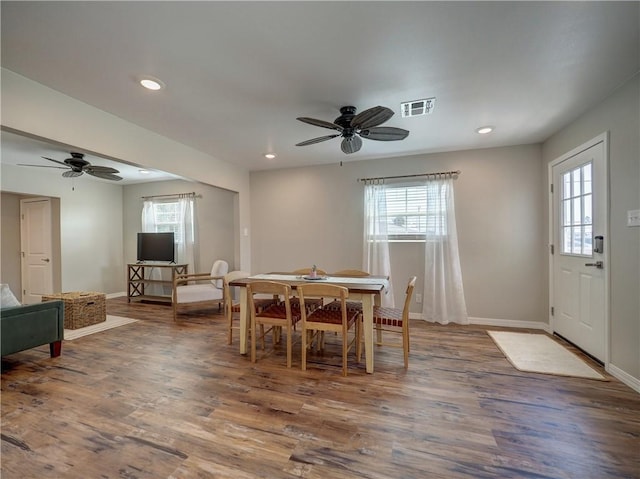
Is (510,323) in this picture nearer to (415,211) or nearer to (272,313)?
(415,211)

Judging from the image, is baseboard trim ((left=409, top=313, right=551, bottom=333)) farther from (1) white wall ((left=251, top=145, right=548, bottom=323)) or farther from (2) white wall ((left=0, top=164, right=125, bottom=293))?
(2) white wall ((left=0, top=164, right=125, bottom=293))

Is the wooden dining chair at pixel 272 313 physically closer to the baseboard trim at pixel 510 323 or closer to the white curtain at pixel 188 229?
the baseboard trim at pixel 510 323

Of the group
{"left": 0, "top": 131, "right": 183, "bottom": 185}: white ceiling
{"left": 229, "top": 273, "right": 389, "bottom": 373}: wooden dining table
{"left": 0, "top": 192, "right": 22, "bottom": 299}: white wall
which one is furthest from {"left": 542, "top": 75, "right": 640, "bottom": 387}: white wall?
{"left": 0, "top": 192, "right": 22, "bottom": 299}: white wall

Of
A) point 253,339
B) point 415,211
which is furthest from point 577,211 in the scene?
point 253,339

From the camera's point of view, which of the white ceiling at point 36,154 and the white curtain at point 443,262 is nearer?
the white ceiling at point 36,154

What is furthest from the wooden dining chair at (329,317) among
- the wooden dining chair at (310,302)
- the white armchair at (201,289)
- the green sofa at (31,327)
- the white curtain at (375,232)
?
the green sofa at (31,327)

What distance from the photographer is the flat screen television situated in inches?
221

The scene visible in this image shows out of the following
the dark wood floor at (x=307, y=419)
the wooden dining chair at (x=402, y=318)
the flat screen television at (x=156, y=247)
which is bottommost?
the dark wood floor at (x=307, y=419)

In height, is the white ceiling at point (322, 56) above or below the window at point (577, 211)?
above

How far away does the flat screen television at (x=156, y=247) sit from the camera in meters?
5.62

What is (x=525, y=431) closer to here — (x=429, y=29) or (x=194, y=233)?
(x=429, y=29)

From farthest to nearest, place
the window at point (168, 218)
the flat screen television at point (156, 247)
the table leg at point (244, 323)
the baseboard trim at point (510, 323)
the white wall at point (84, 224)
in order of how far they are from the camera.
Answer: the window at point (168, 218) → the flat screen television at point (156, 247) → the white wall at point (84, 224) → the baseboard trim at point (510, 323) → the table leg at point (244, 323)

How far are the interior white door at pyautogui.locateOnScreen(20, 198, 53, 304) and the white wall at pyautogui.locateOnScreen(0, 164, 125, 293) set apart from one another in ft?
0.97

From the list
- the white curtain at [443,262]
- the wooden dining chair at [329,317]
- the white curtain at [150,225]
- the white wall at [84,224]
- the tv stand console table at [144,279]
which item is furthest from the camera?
the white curtain at [150,225]
